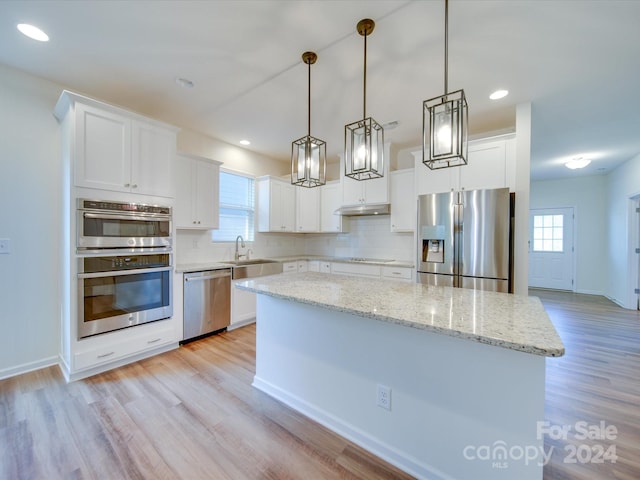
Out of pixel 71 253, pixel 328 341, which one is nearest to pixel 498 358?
pixel 328 341

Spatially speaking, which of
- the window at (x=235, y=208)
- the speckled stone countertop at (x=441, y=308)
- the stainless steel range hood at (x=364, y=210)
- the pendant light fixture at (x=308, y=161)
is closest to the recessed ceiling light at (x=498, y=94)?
the stainless steel range hood at (x=364, y=210)

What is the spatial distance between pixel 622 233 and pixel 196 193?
24.1 feet

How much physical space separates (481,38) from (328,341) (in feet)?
8.07

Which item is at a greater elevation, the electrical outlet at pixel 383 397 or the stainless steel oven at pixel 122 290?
the stainless steel oven at pixel 122 290

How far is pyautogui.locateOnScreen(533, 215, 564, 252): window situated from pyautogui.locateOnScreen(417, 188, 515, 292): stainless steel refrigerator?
5029 millimetres

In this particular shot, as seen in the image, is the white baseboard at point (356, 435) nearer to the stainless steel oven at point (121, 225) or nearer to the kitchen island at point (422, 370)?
the kitchen island at point (422, 370)

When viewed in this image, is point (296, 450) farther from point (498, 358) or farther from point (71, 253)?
point (71, 253)

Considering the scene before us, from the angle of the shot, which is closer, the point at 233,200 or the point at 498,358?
the point at 498,358

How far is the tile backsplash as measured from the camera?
382 cm

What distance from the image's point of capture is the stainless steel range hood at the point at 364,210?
4.16 m

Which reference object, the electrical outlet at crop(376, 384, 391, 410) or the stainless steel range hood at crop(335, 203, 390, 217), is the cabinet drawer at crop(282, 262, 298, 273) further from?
the electrical outlet at crop(376, 384, 391, 410)

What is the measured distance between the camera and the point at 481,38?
200cm

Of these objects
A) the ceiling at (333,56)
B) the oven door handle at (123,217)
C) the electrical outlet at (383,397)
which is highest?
the ceiling at (333,56)

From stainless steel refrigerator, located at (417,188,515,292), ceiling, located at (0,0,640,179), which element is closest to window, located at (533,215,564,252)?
ceiling, located at (0,0,640,179)
